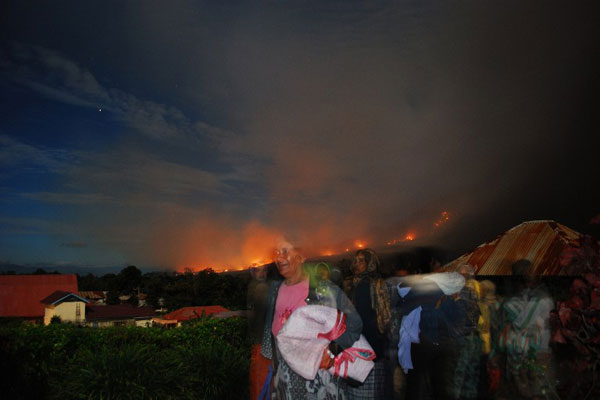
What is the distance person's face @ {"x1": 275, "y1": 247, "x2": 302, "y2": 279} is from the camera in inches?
145

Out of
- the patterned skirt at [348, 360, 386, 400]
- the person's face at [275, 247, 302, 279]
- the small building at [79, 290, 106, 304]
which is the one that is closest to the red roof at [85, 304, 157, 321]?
the small building at [79, 290, 106, 304]

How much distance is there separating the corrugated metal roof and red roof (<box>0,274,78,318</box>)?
60.9 feet

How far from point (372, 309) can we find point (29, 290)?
22508mm

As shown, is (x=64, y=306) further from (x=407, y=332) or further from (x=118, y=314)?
(x=407, y=332)

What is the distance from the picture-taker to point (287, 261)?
3686 millimetres

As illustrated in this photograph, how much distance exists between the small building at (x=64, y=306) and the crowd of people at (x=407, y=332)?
68.2ft

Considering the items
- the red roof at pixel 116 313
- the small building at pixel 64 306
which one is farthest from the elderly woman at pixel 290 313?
the red roof at pixel 116 313

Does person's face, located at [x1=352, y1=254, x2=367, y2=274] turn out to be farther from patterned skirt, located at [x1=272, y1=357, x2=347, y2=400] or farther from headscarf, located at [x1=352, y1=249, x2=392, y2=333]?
→ patterned skirt, located at [x1=272, y1=357, x2=347, y2=400]

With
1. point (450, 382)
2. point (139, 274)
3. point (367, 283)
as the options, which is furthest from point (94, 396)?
point (139, 274)

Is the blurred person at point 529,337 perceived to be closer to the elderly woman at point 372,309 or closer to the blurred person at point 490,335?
the blurred person at point 490,335

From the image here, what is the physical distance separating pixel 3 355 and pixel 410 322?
4.94m

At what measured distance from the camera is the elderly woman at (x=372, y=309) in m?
3.68

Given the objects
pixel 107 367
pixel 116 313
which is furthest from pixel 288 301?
pixel 116 313

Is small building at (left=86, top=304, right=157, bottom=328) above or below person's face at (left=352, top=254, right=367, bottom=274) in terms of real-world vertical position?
below
